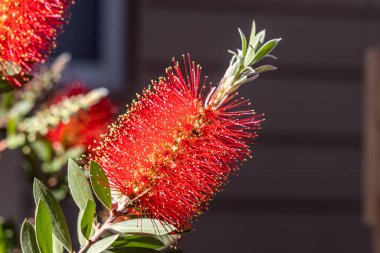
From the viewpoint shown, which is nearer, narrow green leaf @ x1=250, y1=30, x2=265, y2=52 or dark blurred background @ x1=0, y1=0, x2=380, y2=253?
narrow green leaf @ x1=250, y1=30, x2=265, y2=52

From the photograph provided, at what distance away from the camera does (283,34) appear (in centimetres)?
336

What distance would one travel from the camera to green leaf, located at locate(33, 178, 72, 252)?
0.63 m

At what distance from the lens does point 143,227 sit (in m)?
0.63

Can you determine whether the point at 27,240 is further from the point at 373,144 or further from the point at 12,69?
the point at 373,144

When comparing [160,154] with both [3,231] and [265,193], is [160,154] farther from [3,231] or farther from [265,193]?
[265,193]

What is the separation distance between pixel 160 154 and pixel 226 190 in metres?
2.73

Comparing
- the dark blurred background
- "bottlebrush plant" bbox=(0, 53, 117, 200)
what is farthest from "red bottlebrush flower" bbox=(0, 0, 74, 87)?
the dark blurred background

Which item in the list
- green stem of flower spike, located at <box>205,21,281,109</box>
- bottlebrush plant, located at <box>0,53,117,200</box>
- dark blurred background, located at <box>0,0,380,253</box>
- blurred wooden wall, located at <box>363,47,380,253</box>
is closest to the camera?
green stem of flower spike, located at <box>205,21,281,109</box>

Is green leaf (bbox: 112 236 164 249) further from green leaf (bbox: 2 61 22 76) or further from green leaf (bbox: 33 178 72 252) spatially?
green leaf (bbox: 2 61 22 76)

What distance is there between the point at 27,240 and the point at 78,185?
6cm

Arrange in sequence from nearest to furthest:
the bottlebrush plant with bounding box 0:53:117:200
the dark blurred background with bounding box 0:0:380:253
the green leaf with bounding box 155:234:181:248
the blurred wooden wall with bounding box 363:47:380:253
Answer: the green leaf with bounding box 155:234:181:248 < the bottlebrush plant with bounding box 0:53:117:200 < the blurred wooden wall with bounding box 363:47:380:253 < the dark blurred background with bounding box 0:0:380:253

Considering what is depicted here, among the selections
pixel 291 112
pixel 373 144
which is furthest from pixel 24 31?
pixel 291 112

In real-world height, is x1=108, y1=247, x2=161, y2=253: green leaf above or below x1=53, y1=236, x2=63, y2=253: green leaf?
above

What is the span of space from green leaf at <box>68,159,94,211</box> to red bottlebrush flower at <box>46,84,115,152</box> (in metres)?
0.31
